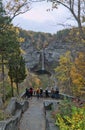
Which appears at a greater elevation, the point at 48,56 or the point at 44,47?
the point at 44,47

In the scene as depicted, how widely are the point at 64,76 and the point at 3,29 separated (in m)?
41.3

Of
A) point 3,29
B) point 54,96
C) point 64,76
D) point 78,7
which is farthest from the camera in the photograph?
point 64,76

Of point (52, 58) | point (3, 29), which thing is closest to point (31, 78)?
point (52, 58)

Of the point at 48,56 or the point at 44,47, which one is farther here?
the point at 44,47

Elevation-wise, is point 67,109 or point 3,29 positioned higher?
point 3,29

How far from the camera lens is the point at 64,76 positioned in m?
76.3

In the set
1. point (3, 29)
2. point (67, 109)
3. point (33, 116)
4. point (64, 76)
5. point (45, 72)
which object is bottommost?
point (45, 72)

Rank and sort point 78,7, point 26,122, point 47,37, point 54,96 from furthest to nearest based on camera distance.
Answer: point 47,37 → point 54,96 → point 26,122 → point 78,7

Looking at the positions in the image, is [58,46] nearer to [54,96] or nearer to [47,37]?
[47,37]

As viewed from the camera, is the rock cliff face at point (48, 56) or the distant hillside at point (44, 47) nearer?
the rock cliff face at point (48, 56)

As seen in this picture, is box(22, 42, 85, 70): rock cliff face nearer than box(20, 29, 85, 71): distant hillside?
Yes

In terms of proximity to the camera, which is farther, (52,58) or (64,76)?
(52,58)

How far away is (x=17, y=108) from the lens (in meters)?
29.9

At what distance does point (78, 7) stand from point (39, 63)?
121 metres
